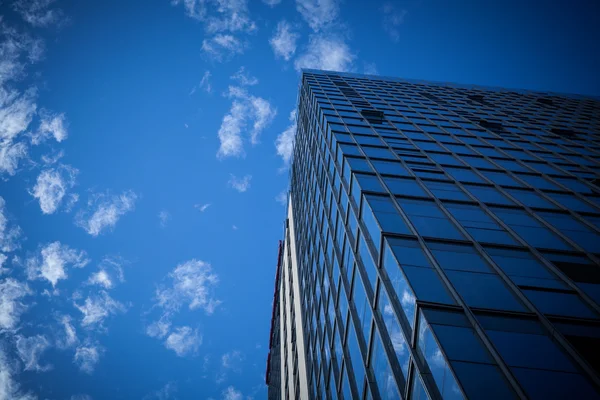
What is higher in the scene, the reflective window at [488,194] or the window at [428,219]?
the reflective window at [488,194]

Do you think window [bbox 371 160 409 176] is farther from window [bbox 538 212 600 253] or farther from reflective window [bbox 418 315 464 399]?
reflective window [bbox 418 315 464 399]

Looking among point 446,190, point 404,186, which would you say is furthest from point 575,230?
point 404,186

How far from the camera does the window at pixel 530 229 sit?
38.6 ft

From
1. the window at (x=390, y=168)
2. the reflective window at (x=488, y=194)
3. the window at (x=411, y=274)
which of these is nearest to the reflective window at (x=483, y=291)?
the window at (x=411, y=274)

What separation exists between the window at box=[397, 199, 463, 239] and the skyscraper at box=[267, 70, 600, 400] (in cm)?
7

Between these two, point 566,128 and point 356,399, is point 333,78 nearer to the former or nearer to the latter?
point 566,128

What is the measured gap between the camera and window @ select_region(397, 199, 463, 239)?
1188 centimetres

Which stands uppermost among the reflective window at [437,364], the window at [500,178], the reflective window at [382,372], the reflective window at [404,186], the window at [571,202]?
the window at [500,178]

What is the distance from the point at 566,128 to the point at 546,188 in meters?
17.3

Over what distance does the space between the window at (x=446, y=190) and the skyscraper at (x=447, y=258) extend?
10 cm

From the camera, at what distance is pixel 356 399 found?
12562 mm

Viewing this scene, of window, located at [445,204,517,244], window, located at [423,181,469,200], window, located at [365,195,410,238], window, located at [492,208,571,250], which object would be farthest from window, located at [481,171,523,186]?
window, located at [365,195,410,238]

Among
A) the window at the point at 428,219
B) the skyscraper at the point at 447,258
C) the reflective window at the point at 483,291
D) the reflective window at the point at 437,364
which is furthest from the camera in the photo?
the window at the point at 428,219

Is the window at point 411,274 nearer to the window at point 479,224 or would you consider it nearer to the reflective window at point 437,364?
the reflective window at point 437,364
